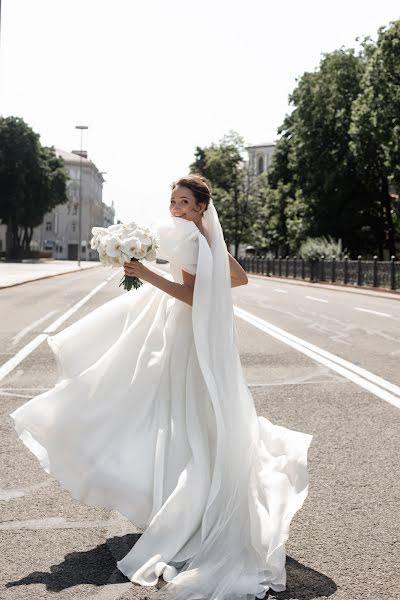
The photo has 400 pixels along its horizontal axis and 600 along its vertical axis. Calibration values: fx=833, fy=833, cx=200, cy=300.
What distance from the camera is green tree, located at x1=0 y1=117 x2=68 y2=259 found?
8838cm

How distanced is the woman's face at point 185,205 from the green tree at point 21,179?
285 ft

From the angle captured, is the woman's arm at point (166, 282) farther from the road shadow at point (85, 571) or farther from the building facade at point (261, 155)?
the building facade at point (261, 155)

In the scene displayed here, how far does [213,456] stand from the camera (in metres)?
3.51

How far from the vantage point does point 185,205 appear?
12.1ft

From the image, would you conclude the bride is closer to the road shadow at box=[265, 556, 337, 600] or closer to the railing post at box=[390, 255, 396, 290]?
the road shadow at box=[265, 556, 337, 600]

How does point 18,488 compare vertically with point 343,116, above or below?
below

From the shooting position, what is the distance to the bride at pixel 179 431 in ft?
11.0

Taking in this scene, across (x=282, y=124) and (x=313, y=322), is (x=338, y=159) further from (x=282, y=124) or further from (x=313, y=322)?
(x=313, y=322)

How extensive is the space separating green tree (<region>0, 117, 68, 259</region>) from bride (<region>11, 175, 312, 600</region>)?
3416 inches

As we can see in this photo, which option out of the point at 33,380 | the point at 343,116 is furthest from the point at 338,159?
the point at 33,380

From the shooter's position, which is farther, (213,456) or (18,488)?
(18,488)

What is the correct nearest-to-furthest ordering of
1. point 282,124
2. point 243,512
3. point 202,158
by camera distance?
point 243,512 < point 282,124 < point 202,158

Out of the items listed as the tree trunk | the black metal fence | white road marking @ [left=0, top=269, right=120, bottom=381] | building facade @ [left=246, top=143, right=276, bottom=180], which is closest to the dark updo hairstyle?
white road marking @ [left=0, top=269, right=120, bottom=381]

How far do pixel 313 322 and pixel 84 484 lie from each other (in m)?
14.3
